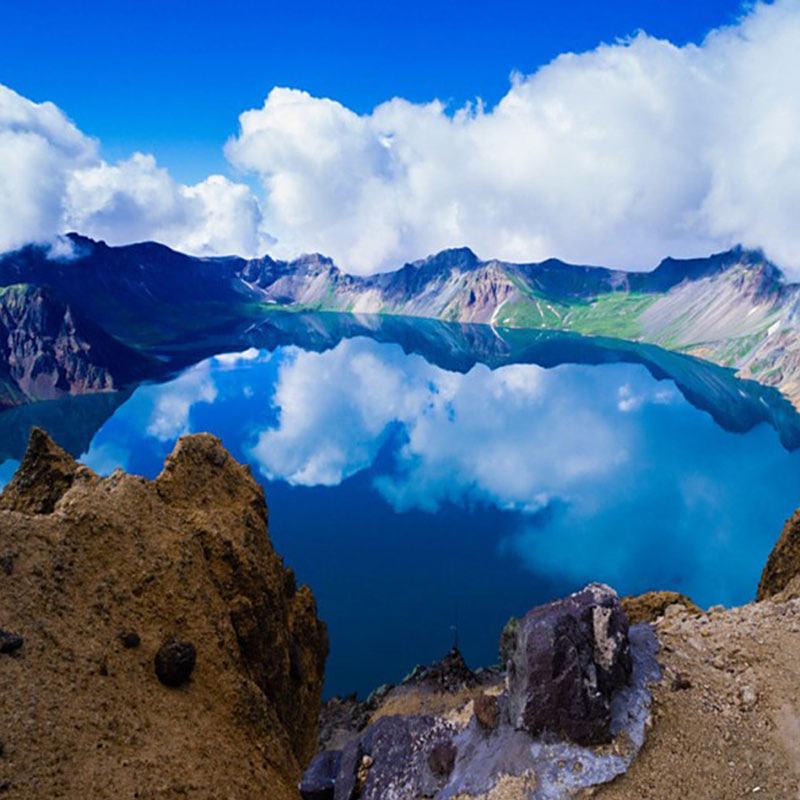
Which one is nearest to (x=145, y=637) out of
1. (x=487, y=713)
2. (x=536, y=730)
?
(x=487, y=713)

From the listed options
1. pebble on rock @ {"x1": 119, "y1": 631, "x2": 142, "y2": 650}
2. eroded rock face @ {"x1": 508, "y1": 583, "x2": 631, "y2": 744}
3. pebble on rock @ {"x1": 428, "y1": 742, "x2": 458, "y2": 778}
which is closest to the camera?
eroded rock face @ {"x1": 508, "y1": 583, "x2": 631, "y2": 744}

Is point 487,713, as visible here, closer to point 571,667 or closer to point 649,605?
point 571,667

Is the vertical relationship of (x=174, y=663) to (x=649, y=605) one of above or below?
below

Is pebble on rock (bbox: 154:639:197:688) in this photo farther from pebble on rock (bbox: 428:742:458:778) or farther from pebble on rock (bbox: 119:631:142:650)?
pebble on rock (bbox: 428:742:458:778)

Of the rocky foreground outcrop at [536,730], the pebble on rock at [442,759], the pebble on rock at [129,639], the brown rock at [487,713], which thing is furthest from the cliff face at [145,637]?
the brown rock at [487,713]

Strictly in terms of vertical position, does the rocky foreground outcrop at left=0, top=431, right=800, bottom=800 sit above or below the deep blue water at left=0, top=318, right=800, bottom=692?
below

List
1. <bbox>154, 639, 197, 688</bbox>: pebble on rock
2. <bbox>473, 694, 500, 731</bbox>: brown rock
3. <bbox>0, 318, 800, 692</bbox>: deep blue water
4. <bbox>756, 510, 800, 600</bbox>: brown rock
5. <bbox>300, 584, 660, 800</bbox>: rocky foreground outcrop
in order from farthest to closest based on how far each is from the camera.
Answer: <bbox>0, 318, 800, 692</bbox>: deep blue water
<bbox>756, 510, 800, 600</bbox>: brown rock
<bbox>154, 639, 197, 688</bbox>: pebble on rock
<bbox>473, 694, 500, 731</bbox>: brown rock
<bbox>300, 584, 660, 800</bbox>: rocky foreground outcrop

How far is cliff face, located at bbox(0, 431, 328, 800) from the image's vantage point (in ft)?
63.0

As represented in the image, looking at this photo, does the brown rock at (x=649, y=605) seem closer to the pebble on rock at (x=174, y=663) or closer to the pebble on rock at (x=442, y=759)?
the pebble on rock at (x=442, y=759)

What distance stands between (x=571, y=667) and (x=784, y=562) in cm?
2556

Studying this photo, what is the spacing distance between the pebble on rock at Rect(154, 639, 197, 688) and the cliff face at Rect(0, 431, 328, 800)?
63 mm

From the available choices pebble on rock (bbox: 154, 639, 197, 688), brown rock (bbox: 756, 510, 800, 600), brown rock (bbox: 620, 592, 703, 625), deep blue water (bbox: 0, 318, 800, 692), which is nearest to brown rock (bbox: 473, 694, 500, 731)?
pebble on rock (bbox: 154, 639, 197, 688)

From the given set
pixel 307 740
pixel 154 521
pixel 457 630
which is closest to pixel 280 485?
pixel 457 630

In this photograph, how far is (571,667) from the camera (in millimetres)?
19516
